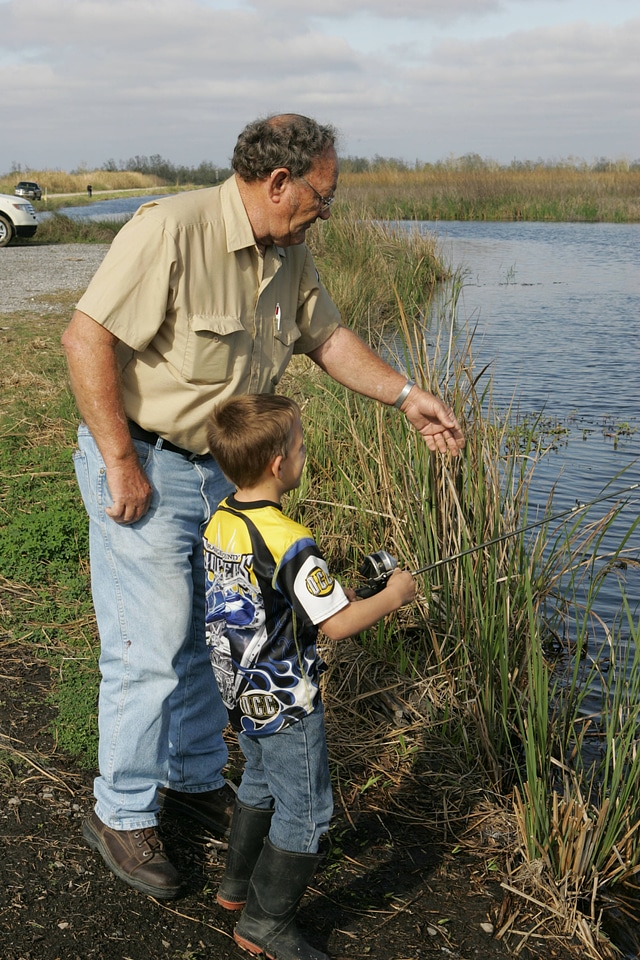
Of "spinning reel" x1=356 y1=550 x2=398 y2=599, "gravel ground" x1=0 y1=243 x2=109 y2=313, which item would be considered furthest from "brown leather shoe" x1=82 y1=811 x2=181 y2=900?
"gravel ground" x1=0 y1=243 x2=109 y2=313

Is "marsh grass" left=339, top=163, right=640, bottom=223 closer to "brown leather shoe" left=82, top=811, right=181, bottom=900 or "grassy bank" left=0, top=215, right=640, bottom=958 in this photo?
"grassy bank" left=0, top=215, right=640, bottom=958

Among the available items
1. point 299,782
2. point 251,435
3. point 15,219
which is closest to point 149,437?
point 251,435

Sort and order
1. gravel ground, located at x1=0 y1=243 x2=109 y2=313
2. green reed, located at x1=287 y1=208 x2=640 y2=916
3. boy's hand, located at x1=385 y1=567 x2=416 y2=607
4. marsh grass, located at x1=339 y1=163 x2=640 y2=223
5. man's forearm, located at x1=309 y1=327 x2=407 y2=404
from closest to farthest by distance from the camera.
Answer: boy's hand, located at x1=385 y1=567 x2=416 y2=607
green reed, located at x1=287 y1=208 x2=640 y2=916
man's forearm, located at x1=309 y1=327 x2=407 y2=404
gravel ground, located at x1=0 y1=243 x2=109 y2=313
marsh grass, located at x1=339 y1=163 x2=640 y2=223

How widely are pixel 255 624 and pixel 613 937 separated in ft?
4.77

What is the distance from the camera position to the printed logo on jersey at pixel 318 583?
2.19 m

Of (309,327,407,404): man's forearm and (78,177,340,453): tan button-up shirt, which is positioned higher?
(78,177,340,453): tan button-up shirt

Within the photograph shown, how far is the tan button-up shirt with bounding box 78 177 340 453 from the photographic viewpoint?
2480mm

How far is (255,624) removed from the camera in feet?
7.55

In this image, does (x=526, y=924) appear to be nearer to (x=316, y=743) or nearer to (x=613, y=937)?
(x=613, y=937)

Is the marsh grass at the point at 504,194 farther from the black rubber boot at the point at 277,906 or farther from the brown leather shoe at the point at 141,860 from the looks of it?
the black rubber boot at the point at 277,906

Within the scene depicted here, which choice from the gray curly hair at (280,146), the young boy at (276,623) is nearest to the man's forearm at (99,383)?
the young boy at (276,623)

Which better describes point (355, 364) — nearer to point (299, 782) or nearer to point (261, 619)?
point (261, 619)

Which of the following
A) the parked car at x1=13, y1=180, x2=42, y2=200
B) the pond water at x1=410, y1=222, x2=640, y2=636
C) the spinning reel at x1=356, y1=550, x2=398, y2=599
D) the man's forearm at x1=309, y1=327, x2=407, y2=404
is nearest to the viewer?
the spinning reel at x1=356, y1=550, x2=398, y2=599

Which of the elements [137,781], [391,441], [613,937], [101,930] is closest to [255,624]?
[137,781]
